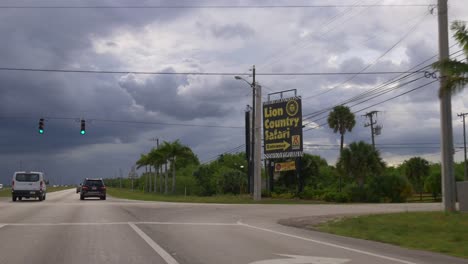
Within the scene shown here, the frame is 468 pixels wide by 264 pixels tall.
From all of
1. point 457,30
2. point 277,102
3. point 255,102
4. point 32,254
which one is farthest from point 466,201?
point 277,102

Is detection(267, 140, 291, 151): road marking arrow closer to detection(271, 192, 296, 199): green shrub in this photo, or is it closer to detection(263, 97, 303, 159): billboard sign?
detection(263, 97, 303, 159): billboard sign

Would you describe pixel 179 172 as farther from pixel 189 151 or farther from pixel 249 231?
pixel 249 231

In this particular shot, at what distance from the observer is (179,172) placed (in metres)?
126

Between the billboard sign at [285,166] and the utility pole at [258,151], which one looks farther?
the billboard sign at [285,166]

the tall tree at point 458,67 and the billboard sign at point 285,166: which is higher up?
the tall tree at point 458,67

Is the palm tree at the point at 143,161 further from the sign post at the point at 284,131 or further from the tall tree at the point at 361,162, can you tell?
the tall tree at the point at 361,162

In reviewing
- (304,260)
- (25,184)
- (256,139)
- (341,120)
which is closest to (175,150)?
(341,120)

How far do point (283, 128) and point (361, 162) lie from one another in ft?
27.0

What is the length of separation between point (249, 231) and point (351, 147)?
3787cm

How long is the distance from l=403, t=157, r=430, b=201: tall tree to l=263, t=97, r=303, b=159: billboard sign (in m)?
28.8

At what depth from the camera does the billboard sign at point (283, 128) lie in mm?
55438

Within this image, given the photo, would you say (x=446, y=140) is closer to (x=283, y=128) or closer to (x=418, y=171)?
(x=283, y=128)

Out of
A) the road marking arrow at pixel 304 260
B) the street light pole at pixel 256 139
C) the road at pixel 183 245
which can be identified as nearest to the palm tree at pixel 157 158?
Result: the street light pole at pixel 256 139

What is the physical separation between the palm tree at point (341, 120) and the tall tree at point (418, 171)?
11268mm
